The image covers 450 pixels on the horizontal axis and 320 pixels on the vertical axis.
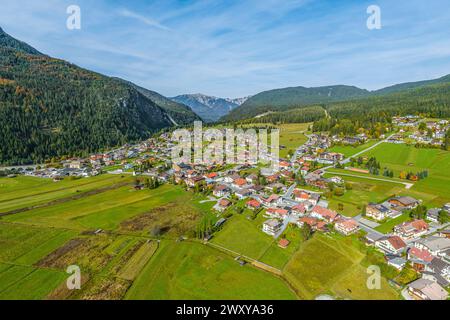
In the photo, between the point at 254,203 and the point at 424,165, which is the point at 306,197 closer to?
the point at 254,203

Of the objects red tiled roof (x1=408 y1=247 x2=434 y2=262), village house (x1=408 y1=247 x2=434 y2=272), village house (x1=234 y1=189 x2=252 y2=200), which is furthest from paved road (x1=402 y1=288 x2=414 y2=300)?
village house (x1=234 y1=189 x2=252 y2=200)

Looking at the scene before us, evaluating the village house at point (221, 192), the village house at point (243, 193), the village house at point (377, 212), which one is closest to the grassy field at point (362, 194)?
the village house at point (377, 212)

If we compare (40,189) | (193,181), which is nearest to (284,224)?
(193,181)

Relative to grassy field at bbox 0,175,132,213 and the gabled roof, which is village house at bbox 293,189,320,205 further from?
grassy field at bbox 0,175,132,213

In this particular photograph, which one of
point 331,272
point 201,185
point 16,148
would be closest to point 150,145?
point 16,148
